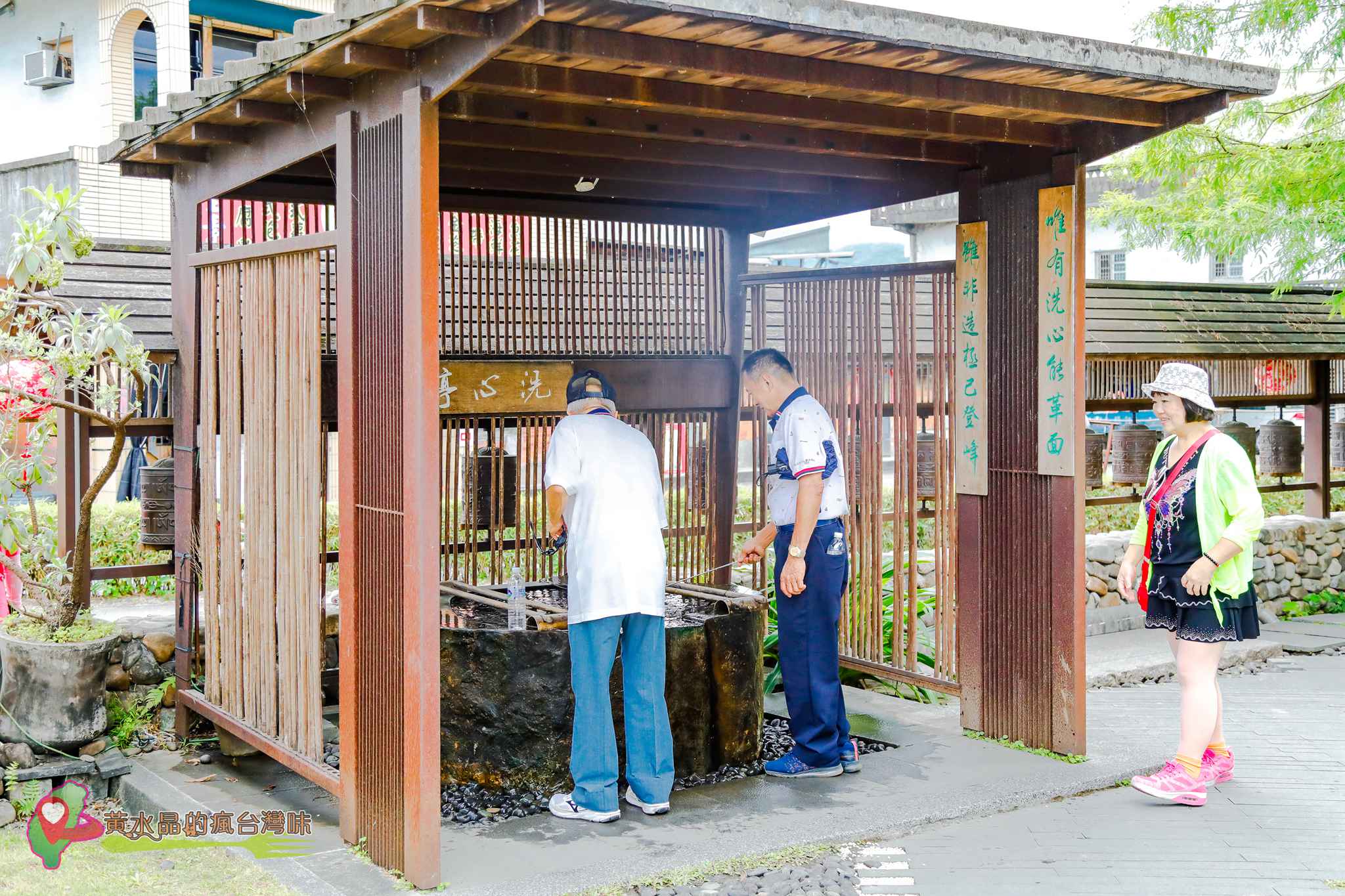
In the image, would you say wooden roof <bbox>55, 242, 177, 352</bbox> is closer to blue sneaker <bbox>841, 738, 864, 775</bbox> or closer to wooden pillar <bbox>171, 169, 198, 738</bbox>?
wooden pillar <bbox>171, 169, 198, 738</bbox>

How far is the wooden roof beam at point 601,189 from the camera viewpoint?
25.9ft

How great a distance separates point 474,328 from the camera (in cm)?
845

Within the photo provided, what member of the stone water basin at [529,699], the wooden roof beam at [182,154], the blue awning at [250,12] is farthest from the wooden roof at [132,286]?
the blue awning at [250,12]

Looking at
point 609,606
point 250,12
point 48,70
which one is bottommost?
point 609,606

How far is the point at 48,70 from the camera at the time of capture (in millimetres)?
18188

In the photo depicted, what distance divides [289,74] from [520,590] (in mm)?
3050

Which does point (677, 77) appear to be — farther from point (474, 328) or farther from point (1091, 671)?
point (1091, 671)

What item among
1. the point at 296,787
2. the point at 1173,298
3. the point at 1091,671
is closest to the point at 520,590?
the point at 296,787

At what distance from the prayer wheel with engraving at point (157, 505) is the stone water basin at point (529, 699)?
2173 mm

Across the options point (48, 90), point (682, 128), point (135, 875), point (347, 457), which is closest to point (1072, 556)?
point (682, 128)

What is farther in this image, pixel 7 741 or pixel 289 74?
pixel 7 741

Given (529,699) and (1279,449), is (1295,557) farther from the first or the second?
(529,699)

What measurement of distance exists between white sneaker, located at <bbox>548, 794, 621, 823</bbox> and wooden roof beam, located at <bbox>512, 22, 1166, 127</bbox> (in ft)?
11.4

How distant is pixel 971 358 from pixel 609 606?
2.89 metres
